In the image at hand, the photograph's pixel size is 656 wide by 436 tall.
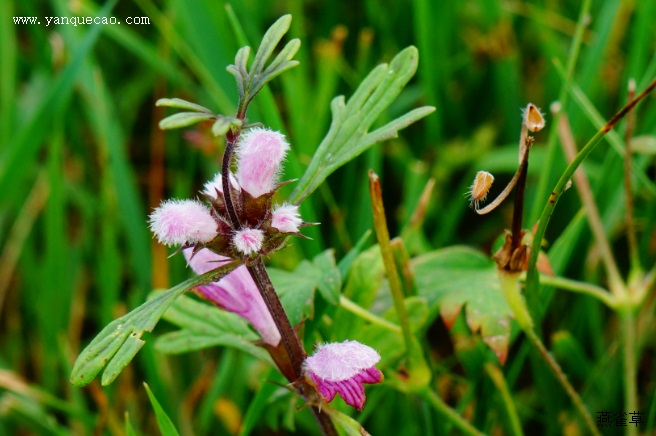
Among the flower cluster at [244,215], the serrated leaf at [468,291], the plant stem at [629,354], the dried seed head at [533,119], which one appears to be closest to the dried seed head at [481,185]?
the dried seed head at [533,119]

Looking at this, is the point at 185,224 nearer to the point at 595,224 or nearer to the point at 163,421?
the point at 163,421

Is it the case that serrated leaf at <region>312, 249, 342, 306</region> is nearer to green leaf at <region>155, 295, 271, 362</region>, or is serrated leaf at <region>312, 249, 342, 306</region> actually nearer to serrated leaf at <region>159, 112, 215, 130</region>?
green leaf at <region>155, 295, 271, 362</region>

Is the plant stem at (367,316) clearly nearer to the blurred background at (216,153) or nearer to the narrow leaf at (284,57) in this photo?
the blurred background at (216,153)

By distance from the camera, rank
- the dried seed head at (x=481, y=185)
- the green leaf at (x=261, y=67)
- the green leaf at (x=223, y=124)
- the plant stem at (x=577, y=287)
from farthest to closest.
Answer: the plant stem at (x=577, y=287), the dried seed head at (x=481, y=185), the green leaf at (x=261, y=67), the green leaf at (x=223, y=124)

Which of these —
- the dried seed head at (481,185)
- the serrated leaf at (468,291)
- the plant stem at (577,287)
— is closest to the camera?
the dried seed head at (481,185)

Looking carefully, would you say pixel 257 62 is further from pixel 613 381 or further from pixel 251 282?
pixel 613 381

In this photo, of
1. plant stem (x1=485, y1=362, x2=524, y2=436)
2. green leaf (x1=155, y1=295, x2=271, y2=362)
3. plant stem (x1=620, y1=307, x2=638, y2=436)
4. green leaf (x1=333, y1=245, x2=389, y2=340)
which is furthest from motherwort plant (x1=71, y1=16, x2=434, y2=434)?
plant stem (x1=620, y1=307, x2=638, y2=436)

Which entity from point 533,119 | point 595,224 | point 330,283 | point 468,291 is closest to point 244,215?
point 330,283
